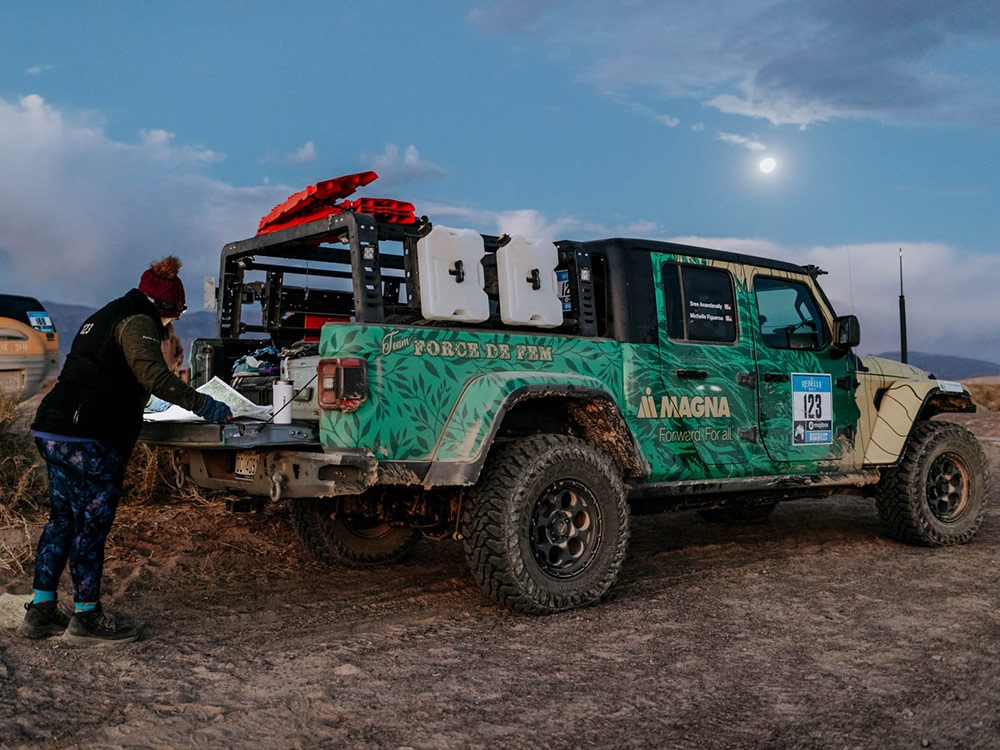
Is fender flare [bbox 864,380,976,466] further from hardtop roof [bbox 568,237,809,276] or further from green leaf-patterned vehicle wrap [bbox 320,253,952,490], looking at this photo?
hardtop roof [bbox 568,237,809,276]

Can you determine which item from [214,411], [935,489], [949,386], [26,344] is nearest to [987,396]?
[949,386]

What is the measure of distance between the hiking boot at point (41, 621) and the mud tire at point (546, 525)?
198 centimetres

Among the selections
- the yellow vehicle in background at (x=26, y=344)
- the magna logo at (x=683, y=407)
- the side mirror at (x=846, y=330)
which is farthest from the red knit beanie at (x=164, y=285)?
the yellow vehicle in background at (x=26, y=344)

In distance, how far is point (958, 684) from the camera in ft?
12.8

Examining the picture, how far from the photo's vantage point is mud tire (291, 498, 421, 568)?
6133 millimetres

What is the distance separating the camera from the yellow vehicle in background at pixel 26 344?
12.8 m

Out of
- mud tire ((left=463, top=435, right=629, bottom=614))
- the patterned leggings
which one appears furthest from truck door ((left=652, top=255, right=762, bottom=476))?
the patterned leggings

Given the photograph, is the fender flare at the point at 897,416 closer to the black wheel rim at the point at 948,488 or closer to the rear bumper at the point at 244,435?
the black wheel rim at the point at 948,488

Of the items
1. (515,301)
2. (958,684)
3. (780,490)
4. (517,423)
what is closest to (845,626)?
(958,684)

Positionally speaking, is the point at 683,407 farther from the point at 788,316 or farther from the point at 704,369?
the point at 788,316

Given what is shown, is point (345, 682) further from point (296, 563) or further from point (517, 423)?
point (296, 563)

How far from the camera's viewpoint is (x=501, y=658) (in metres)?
4.25

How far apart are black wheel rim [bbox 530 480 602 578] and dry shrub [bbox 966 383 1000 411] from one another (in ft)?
54.1

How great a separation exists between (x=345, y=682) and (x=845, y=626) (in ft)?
8.37
